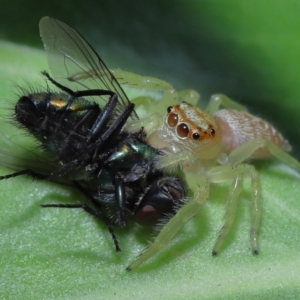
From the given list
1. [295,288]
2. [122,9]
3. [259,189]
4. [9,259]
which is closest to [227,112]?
[259,189]

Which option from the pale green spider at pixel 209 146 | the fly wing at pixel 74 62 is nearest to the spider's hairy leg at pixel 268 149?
the pale green spider at pixel 209 146

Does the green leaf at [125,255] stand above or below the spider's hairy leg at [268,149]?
below

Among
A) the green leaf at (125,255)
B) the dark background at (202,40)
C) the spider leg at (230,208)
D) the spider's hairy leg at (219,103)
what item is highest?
the dark background at (202,40)

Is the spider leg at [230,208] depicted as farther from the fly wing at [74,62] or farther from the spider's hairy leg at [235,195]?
the fly wing at [74,62]

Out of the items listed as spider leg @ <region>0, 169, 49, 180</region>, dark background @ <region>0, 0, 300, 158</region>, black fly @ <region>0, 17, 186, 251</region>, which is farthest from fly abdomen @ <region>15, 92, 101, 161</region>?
dark background @ <region>0, 0, 300, 158</region>

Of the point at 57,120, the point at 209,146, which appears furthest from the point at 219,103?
the point at 57,120

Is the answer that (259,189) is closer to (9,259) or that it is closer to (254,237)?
(254,237)

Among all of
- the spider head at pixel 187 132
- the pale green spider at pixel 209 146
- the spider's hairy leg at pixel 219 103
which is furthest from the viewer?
the spider's hairy leg at pixel 219 103
